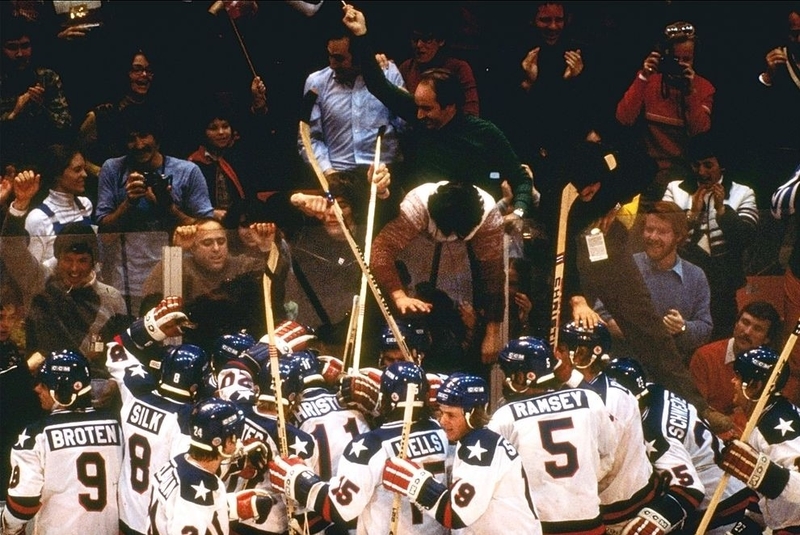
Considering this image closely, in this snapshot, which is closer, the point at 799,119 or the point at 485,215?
the point at 485,215

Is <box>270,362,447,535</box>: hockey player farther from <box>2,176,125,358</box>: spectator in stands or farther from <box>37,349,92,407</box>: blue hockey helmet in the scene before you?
<box>2,176,125,358</box>: spectator in stands

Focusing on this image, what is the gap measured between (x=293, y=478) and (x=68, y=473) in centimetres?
141

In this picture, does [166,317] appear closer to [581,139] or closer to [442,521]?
[442,521]

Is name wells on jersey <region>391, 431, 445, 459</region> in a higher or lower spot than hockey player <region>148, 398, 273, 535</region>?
lower

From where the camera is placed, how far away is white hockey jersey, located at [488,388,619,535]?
25.7 feet

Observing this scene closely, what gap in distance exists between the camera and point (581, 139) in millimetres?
10258

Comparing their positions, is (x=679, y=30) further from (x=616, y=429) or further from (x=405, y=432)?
(x=405, y=432)

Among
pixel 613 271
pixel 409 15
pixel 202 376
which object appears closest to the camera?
pixel 202 376

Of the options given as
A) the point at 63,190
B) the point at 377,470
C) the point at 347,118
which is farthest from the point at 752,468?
the point at 63,190

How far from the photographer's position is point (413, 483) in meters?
7.40

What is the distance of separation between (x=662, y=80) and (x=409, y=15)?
2.03 metres

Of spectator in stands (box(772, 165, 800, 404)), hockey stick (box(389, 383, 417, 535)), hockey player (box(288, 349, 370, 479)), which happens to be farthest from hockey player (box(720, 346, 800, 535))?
hockey player (box(288, 349, 370, 479))

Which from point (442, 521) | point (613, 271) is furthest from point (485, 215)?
point (442, 521)

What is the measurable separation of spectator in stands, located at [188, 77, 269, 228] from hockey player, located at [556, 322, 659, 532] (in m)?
2.77
